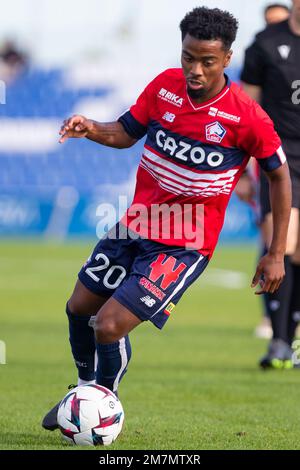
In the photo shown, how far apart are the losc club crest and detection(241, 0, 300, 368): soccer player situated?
A: 253 centimetres

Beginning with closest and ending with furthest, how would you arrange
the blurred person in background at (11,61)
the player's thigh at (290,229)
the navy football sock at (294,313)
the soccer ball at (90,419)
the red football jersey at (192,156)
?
1. the soccer ball at (90,419)
2. the red football jersey at (192,156)
3. the player's thigh at (290,229)
4. the navy football sock at (294,313)
5. the blurred person in background at (11,61)

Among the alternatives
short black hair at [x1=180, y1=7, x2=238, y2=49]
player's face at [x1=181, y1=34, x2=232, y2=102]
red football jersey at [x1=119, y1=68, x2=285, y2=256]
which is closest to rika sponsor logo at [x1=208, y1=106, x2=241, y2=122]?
red football jersey at [x1=119, y1=68, x2=285, y2=256]

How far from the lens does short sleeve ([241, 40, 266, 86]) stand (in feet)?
27.2

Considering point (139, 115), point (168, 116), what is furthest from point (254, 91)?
point (168, 116)

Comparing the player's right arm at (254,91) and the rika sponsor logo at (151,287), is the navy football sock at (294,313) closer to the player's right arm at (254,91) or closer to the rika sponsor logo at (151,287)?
the player's right arm at (254,91)

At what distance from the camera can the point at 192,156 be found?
5691 mm

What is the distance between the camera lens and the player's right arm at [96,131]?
18.0ft

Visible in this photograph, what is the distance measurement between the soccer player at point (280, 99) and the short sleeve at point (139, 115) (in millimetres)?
2368

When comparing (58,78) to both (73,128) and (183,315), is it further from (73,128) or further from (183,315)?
(73,128)

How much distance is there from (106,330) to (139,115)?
1216 mm

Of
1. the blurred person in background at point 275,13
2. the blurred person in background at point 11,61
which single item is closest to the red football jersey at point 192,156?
the blurred person in background at point 275,13

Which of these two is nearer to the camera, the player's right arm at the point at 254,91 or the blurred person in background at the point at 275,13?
the player's right arm at the point at 254,91

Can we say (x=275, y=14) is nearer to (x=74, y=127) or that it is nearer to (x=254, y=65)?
(x=254, y=65)

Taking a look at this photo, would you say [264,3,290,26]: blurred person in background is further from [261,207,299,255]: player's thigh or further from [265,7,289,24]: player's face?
[261,207,299,255]: player's thigh
